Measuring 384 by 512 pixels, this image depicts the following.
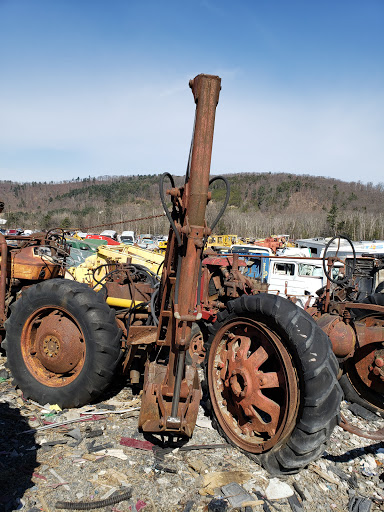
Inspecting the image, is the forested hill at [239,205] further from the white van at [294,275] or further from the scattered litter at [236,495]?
the scattered litter at [236,495]

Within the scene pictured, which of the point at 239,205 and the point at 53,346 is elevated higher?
the point at 239,205

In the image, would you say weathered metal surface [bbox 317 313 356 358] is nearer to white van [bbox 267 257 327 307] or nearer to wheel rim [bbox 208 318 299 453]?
wheel rim [bbox 208 318 299 453]

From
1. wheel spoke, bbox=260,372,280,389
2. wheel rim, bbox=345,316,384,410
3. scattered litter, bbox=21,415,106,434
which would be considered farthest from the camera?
wheel rim, bbox=345,316,384,410

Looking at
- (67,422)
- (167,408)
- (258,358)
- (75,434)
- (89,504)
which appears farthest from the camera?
(67,422)

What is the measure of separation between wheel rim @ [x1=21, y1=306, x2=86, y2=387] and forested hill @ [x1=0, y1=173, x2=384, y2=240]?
186 ft

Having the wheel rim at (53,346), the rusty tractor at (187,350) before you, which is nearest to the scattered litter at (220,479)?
the rusty tractor at (187,350)

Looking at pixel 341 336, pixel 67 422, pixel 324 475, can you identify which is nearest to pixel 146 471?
pixel 67 422

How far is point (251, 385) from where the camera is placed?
3461mm

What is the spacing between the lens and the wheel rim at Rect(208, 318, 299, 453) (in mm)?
3199

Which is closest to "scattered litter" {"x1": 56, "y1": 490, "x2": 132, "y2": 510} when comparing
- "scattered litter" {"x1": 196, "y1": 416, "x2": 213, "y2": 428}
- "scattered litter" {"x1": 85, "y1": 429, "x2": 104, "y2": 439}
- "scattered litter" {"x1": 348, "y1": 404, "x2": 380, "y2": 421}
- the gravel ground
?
the gravel ground

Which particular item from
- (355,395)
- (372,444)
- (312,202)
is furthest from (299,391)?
(312,202)

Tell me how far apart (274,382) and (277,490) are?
0.86 metres

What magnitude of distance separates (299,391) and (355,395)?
2131mm

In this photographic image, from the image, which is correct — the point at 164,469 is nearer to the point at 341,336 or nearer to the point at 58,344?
the point at 58,344
